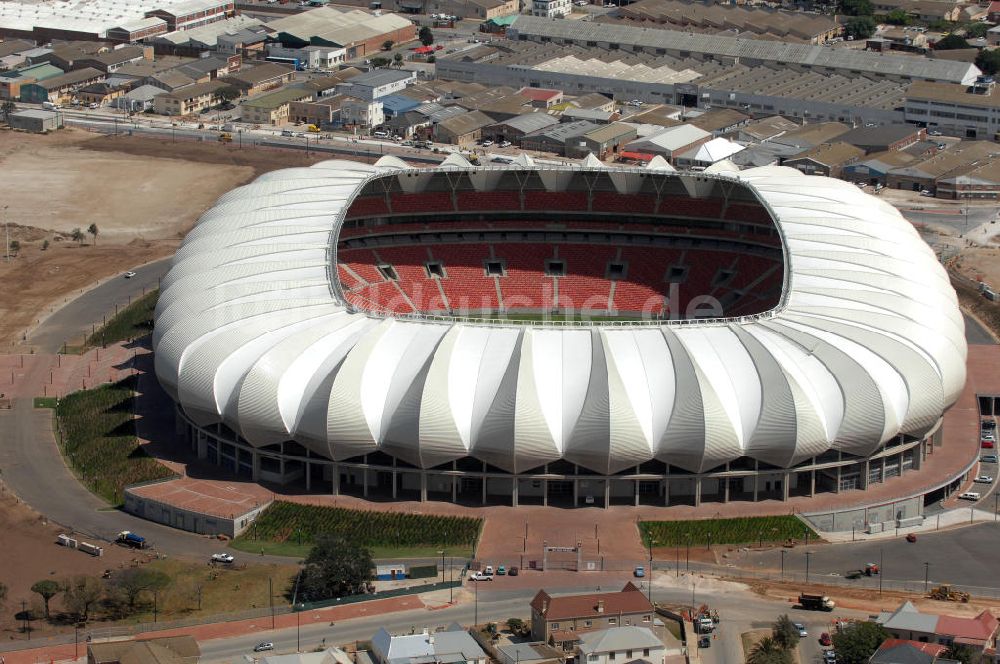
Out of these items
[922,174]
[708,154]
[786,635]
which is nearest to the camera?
[786,635]

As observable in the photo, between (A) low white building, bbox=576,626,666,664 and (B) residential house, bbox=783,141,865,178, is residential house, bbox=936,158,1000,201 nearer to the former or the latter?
(B) residential house, bbox=783,141,865,178

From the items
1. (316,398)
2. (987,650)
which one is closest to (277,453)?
(316,398)

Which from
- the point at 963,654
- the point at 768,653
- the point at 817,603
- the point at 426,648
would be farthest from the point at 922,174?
→ the point at 426,648

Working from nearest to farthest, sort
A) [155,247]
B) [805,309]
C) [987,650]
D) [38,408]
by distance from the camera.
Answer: [987,650] → [805,309] → [38,408] → [155,247]

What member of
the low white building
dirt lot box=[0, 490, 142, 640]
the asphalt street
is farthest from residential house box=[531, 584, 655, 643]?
dirt lot box=[0, 490, 142, 640]

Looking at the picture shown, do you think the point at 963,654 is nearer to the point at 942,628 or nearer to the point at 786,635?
the point at 942,628

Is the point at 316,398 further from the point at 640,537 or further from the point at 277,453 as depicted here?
the point at 640,537
